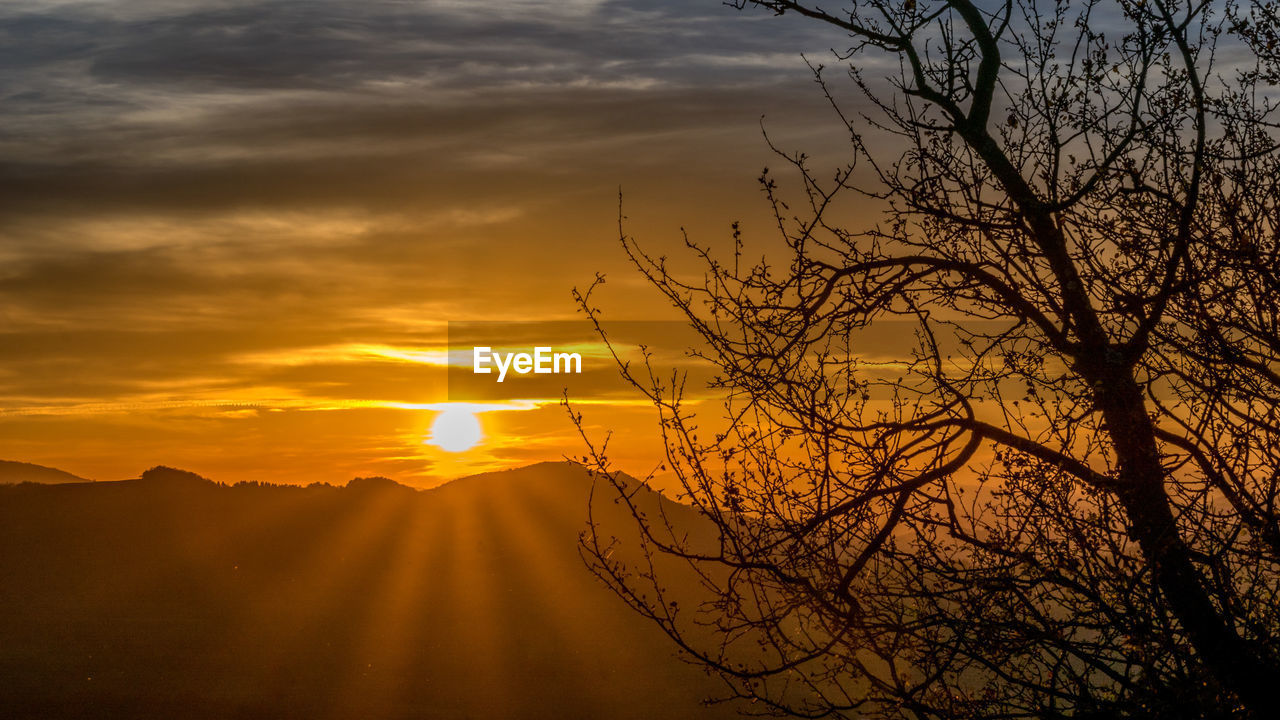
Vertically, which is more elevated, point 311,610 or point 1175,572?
point 1175,572

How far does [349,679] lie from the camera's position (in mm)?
117812

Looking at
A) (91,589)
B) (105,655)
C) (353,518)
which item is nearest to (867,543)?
(105,655)

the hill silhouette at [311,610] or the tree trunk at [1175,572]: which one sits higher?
the tree trunk at [1175,572]

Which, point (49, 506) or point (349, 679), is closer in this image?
point (349, 679)

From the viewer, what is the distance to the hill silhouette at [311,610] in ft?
370

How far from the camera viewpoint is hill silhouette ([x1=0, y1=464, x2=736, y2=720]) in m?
113

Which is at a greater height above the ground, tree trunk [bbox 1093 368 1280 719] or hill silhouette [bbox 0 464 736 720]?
tree trunk [bbox 1093 368 1280 719]

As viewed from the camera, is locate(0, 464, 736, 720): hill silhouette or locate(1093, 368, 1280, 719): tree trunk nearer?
locate(1093, 368, 1280, 719): tree trunk

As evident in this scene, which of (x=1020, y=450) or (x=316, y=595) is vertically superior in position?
(x=1020, y=450)

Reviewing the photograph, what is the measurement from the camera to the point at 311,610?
136750 millimetres

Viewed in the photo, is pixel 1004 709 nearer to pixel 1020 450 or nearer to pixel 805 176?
pixel 1020 450

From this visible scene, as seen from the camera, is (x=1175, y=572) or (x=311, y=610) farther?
(x=311, y=610)

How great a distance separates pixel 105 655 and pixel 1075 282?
13730cm

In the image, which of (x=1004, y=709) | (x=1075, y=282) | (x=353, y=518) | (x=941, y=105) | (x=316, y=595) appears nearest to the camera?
(x=1004, y=709)
